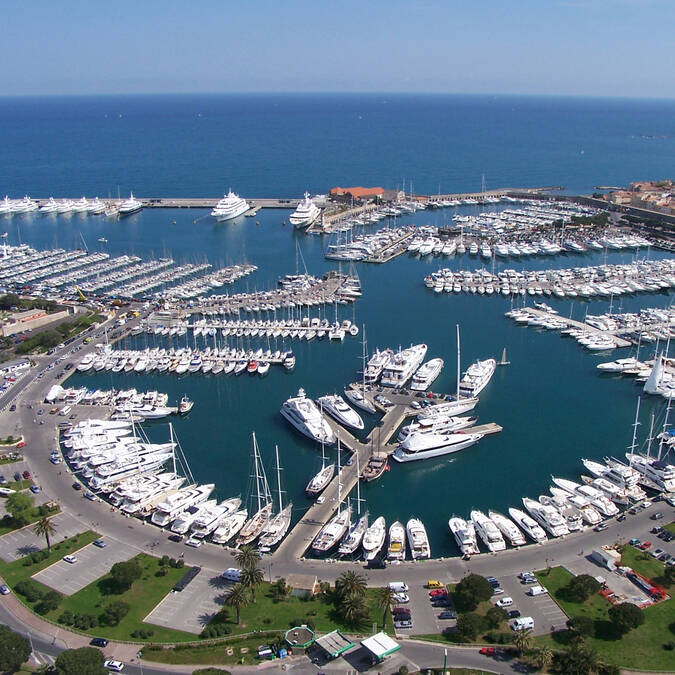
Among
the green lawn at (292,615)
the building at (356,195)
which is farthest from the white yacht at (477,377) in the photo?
the building at (356,195)

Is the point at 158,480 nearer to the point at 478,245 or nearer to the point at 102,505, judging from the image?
the point at 102,505

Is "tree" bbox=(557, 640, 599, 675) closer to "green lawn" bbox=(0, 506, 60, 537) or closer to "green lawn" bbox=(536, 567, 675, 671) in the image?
"green lawn" bbox=(536, 567, 675, 671)

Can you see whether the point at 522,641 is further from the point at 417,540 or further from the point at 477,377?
the point at 477,377

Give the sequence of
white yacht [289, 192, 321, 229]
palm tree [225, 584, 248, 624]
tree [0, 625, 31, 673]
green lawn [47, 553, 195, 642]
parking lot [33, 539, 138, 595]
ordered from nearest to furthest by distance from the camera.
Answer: tree [0, 625, 31, 673]
green lawn [47, 553, 195, 642]
palm tree [225, 584, 248, 624]
parking lot [33, 539, 138, 595]
white yacht [289, 192, 321, 229]

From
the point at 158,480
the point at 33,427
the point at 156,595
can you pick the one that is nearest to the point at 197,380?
the point at 33,427

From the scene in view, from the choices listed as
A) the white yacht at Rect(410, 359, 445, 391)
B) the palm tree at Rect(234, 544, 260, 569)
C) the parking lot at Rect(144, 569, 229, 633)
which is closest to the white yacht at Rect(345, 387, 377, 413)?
the white yacht at Rect(410, 359, 445, 391)

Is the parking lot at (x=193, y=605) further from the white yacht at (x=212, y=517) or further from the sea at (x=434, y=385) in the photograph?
the sea at (x=434, y=385)

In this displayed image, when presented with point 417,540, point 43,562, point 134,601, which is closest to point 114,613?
point 134,601
